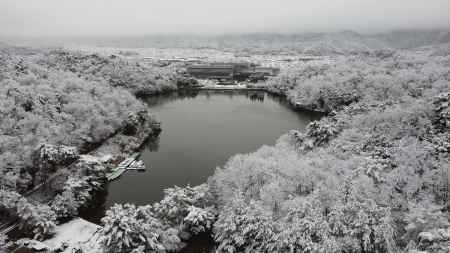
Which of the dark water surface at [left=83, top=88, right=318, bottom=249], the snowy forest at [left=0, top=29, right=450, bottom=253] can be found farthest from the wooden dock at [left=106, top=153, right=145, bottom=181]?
the snowy forest at [left=0, top=29, right=450, bottom=253]

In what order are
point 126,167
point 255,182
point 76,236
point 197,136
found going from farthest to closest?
point 197,136 → point 126,167 → point 255,182 → point 76,236

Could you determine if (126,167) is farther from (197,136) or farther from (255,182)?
(255,182)

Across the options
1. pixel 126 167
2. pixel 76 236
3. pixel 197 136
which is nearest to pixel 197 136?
pixel 197 136

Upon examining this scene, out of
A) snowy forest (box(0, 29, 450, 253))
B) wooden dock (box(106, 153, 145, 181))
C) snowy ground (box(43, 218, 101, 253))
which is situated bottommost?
snowy ground (box(43, 218, 101, 253))

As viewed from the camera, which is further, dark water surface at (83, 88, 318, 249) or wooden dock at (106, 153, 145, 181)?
wooden dock at (106, 153, 145, 181)

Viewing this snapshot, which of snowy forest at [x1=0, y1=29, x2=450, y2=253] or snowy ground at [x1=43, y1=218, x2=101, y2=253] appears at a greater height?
snowy forest at [x1=0, y1=29, x2=450, y2=253]

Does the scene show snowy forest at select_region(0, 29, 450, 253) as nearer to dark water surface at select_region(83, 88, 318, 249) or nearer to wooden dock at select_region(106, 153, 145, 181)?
wooden dock at select_region(106, 153, 145, 181)

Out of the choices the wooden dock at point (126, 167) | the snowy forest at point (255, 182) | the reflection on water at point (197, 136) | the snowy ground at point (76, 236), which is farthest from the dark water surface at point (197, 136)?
the snowy forest at point (255, 182)
